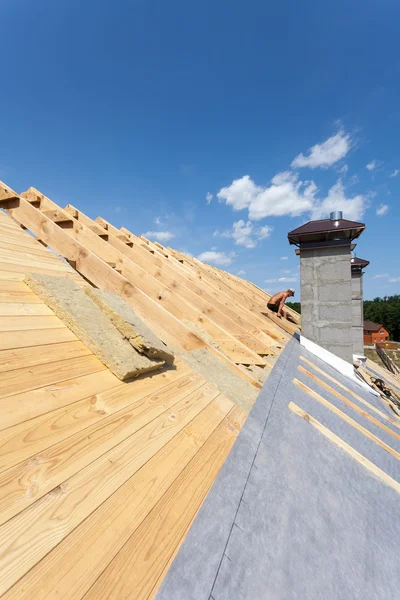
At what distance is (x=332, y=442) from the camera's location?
2.09 meters

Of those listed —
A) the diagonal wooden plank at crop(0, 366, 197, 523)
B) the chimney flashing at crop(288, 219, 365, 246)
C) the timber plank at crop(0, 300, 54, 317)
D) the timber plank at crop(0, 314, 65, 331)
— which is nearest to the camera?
the diagonal wooden plank at crop(0, 366, 197, 523)

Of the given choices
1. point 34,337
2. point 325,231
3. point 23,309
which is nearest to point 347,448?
point 34,337

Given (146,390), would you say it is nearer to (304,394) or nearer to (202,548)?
(202,548)

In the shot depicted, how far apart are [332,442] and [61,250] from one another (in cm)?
331

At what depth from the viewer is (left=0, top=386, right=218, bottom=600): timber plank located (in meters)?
0.82

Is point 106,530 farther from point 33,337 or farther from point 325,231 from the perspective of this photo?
point 325,231

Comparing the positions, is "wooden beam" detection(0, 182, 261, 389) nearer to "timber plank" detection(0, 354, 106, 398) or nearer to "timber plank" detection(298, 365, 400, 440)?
"timber plank" detection(0, 354, 106, 398)

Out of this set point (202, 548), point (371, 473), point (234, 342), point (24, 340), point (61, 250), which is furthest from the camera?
point (234, 342)

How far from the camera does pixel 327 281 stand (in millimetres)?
5625

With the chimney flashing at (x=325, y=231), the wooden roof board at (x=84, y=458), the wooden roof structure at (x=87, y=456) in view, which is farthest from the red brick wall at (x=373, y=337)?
the wooden roof board at (x=84, y=458)

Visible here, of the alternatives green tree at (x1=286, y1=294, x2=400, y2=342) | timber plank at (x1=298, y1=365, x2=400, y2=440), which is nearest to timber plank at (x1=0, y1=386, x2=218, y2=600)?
timber plank at (x1=298, y1=365, x2=400, y2=440)

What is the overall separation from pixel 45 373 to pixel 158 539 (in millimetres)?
1064

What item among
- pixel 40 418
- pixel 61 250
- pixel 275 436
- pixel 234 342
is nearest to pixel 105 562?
pixel 40 418

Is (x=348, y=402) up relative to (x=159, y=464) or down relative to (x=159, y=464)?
down
